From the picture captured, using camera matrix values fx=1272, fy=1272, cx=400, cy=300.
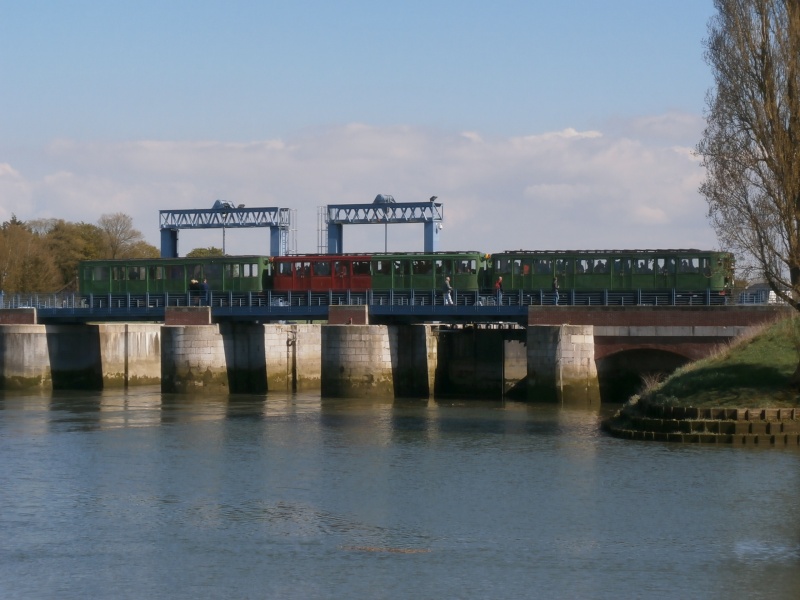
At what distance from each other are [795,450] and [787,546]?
47.4 ft

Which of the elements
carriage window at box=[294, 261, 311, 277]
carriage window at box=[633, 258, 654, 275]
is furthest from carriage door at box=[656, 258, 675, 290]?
carriage window at box=[294, 261, 311, 277]

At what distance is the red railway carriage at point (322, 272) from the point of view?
8044 centimetres

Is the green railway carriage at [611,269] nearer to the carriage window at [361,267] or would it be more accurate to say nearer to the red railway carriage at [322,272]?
the carriage window at [361,267]

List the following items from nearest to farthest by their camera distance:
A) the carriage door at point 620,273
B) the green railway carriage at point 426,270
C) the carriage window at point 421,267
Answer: the carriage door at point 620,273 < the green railway carriage at point 426,270 < the carriage window at point 421,267

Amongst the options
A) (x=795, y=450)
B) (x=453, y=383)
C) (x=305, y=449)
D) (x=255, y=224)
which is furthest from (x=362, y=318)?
(x=795, y=450)

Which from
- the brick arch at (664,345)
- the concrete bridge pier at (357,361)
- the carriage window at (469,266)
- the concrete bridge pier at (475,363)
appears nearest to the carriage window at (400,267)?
the carriage window at (469,266)

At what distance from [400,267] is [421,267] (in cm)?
148

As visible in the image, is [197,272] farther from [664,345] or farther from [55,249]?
[55,249]

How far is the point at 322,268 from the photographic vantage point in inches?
3201

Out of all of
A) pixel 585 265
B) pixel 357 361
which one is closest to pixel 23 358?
pixel 357 361

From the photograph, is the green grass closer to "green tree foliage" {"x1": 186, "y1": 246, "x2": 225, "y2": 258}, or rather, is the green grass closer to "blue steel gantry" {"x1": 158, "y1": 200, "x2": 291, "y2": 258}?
"blue steel gantry" {"x1": 158, "y1": 200, "x2": 291, "y2": 258}

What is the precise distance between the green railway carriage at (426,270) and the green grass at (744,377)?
23033 mm

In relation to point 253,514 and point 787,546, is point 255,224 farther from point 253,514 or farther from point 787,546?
point 787,546

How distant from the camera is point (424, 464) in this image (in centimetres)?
4472
